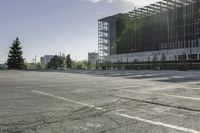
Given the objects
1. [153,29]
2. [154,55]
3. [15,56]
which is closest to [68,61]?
[15,56]

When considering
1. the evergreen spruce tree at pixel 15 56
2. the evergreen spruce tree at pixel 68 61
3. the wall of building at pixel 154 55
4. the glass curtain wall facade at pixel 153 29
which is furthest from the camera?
the evergreen spruce tree at pixel 68 61

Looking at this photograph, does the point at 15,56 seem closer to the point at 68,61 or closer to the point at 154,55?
the point at 68,61

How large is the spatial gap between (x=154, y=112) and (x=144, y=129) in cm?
169

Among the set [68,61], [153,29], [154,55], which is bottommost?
[68,61]

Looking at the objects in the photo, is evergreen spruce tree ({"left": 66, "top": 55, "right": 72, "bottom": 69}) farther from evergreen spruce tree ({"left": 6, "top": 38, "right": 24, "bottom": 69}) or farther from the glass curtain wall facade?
evergreen spruce tree ({"left": 6, "top": 38, "right": 24, "bottom": 69})

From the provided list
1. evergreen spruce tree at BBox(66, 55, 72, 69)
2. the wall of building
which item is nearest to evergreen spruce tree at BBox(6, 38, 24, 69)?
evergreen spruce tree at BBox(66, 55, 72, 69)

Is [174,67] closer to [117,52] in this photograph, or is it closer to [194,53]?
→ [194,53]

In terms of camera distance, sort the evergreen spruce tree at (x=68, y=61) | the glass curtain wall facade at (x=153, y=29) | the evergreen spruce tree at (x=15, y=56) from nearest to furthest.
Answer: the glass curtain wall facade at (x=153, y=29) < the evergreen spruce tree at (x=15, y=56) < the evergreen spruce tree at (x=68, y=61)

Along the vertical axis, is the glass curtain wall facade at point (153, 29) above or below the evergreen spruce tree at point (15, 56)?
above

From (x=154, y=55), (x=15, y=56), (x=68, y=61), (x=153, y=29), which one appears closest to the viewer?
(x=154, y=55)

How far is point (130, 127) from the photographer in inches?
199

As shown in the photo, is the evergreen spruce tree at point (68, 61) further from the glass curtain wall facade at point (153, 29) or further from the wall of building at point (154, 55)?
the wall of building at point (154, 55)

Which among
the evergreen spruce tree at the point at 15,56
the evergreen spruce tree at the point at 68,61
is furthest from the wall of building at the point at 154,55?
the evergreen spruce tree at the point at 15,56

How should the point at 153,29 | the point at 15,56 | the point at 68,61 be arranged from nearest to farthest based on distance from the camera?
the point at 153,29 < the point at 15,56 < the point at 68,61
